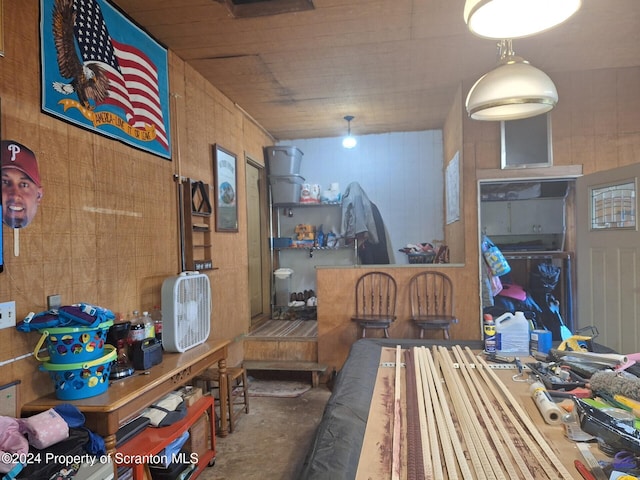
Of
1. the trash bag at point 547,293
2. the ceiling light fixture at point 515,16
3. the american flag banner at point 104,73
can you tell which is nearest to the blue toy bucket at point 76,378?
the american flag banner at point 104,73

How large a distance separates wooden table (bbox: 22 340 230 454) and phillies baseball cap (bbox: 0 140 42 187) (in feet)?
3.36

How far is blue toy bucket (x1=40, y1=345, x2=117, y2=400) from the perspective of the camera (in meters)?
1.75

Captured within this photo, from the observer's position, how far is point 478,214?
3947 mm

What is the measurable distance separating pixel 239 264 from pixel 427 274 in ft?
6.42

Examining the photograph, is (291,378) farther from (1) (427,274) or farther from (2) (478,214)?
(2) (478,214)

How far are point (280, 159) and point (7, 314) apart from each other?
4050 millimetres

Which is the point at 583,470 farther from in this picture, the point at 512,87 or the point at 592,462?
the point at 512,87

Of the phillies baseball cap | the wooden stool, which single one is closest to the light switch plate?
the phillies baseball cap

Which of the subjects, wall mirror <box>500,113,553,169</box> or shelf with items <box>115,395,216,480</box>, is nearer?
shelf with items <box>115,395,216,480</box>

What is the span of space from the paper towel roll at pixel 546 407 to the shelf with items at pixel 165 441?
172 cm

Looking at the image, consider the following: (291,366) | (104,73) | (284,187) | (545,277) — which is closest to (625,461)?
(104,73)

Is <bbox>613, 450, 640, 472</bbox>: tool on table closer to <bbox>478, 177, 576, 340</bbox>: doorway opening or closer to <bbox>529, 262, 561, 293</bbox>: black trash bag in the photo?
<bbox>478, 177, 576, 340</bbox>: doorway opening

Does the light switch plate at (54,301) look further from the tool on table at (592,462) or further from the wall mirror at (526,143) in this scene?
the wall mirror at (526,143)

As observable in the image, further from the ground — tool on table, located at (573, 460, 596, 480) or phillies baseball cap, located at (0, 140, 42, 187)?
phillies baseball cap, located at (0, 140, 42, 187)
